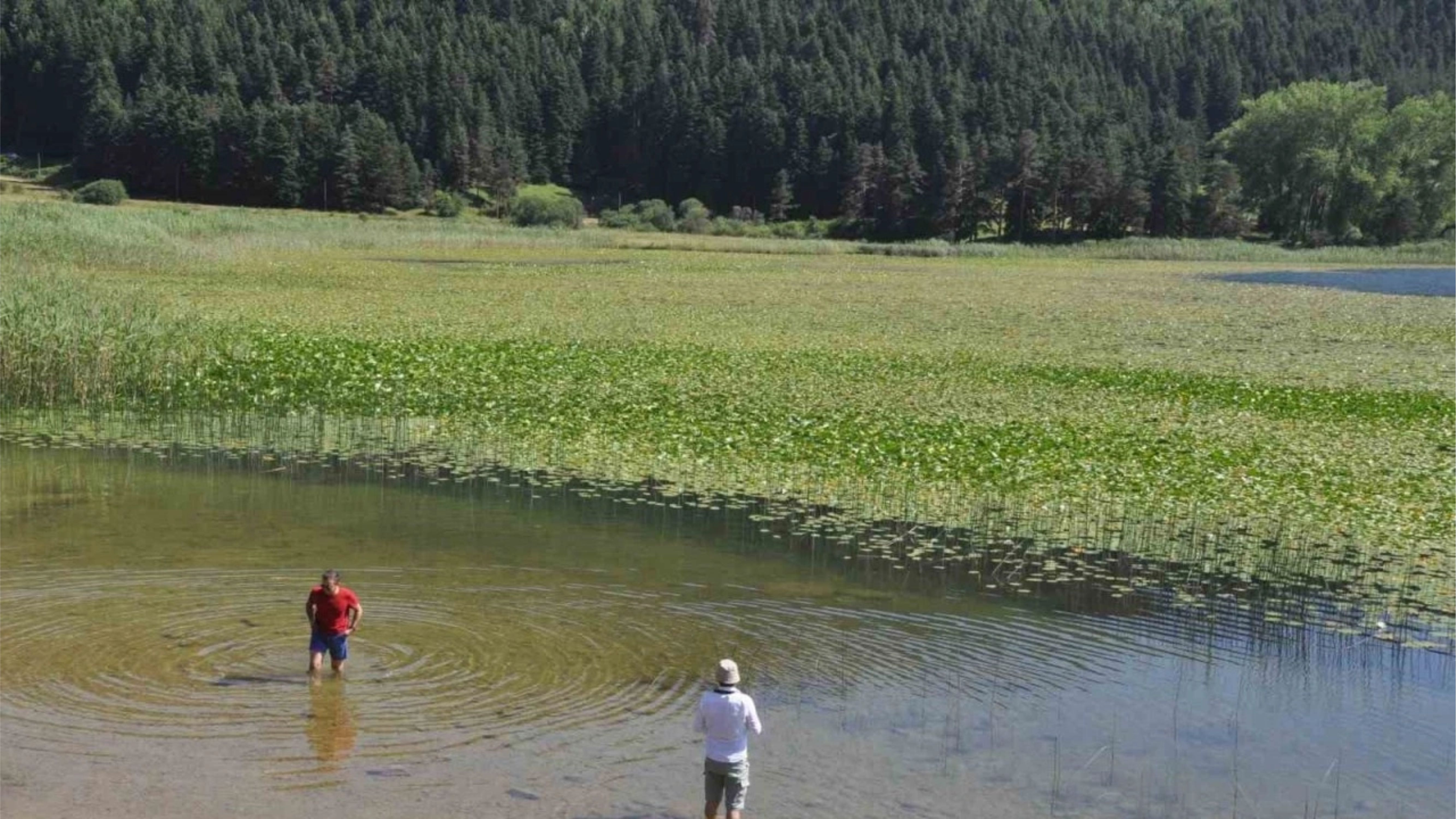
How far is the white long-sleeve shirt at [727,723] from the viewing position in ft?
36.1

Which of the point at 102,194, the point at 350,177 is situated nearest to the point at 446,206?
the point at 350,177

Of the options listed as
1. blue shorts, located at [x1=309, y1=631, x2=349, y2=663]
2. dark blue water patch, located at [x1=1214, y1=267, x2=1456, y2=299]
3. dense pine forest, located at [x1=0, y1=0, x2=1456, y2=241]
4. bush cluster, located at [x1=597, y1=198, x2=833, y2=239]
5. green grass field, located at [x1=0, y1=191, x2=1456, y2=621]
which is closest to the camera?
blue shorts, located at [x1=309, y1=631, x2=349, y2=663]

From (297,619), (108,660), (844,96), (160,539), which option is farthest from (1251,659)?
(844,96)

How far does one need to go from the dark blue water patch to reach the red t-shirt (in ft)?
217

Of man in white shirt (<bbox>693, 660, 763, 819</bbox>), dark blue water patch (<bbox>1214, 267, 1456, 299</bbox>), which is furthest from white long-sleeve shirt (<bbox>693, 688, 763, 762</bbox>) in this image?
dark blue water patch (<bbox>1214, 267, 1456, 299</bbox>)

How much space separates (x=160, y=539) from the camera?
65.9 feet

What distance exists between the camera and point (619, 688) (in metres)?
14.6

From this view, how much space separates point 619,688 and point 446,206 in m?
122

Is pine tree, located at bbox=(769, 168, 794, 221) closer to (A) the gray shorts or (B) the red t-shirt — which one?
(B) the red t-shirt

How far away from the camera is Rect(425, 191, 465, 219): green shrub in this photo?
13175 centimetres

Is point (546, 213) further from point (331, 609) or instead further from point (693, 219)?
point (331, 609)

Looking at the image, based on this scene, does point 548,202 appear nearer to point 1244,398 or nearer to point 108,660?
point 1244,398

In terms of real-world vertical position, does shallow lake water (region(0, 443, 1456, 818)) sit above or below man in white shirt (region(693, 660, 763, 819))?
below

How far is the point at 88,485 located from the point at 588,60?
173235 millimetres
